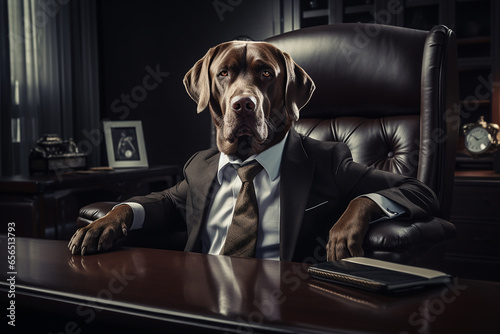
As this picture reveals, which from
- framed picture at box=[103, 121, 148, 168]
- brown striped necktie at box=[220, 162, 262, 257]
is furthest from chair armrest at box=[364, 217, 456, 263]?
framed picture at box=[103, 121, 148, 168]

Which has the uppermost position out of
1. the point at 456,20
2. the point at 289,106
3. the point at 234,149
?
the point at 456,20

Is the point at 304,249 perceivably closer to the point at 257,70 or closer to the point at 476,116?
the point at 257,70

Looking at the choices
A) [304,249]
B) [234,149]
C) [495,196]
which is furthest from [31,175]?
[495,196]

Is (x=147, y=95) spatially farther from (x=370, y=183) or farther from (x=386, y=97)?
(x=370, y=183)

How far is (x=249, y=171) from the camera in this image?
1.22 meters

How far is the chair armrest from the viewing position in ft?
3.33

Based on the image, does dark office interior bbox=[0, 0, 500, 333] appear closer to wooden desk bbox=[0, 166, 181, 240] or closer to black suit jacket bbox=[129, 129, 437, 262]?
wooden desk bbox=[0, 166, 181, 240]

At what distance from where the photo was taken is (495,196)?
7.54 ft

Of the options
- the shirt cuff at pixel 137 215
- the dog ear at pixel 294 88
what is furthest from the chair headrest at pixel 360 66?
the shirt cuff at pixel 137 215

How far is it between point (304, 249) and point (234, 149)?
1.02 feet

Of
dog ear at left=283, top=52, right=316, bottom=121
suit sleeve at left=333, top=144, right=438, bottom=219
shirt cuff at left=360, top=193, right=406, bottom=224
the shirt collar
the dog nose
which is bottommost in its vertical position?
shirt cuff at left=360, top=193, right=406, bottom=224

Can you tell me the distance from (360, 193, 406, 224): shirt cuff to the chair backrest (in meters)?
0.37

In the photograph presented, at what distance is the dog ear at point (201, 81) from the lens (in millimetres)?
1341

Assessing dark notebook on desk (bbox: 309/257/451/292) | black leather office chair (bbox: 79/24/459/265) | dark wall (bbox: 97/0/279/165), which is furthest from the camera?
dark wall (bbox: 97/0/279/165)
